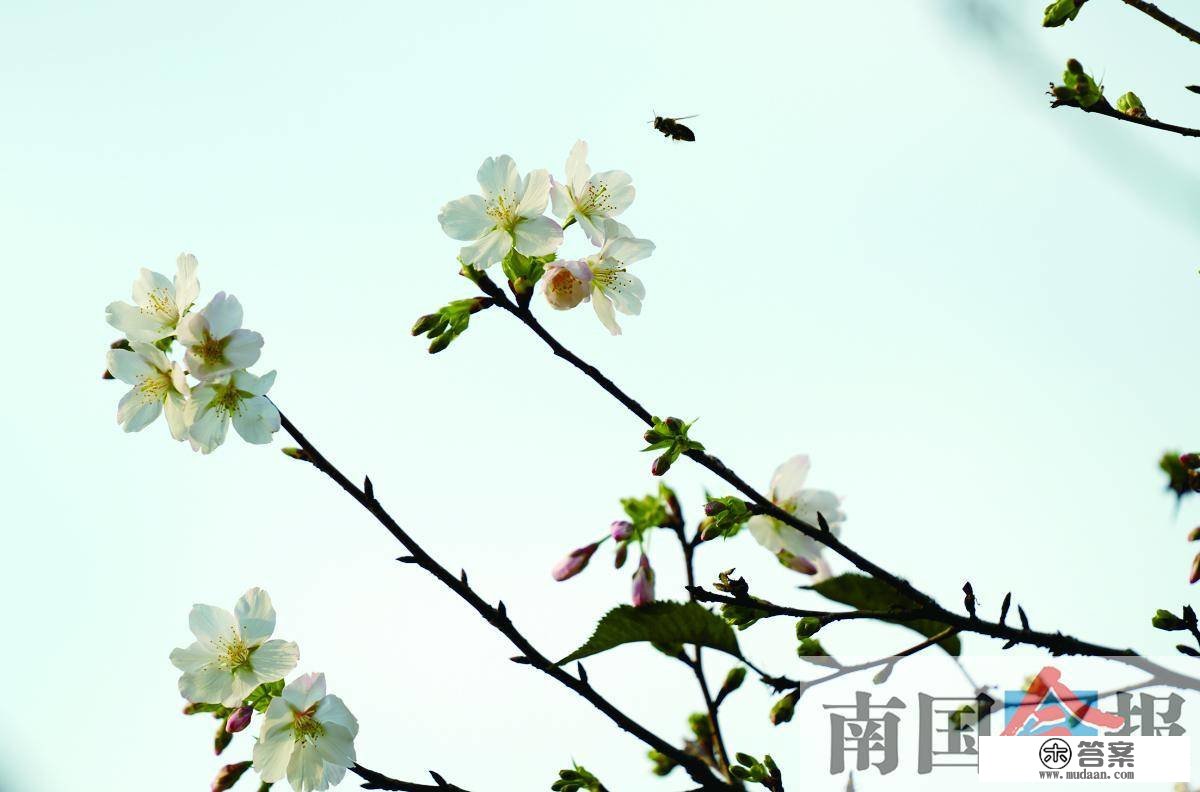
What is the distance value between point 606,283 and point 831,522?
2.52 ft

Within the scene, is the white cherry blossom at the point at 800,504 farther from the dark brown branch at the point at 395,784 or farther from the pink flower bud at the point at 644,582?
the dark brown branch at the point at 395,784

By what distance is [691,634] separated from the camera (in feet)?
6.21

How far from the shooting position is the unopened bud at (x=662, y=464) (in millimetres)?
2107

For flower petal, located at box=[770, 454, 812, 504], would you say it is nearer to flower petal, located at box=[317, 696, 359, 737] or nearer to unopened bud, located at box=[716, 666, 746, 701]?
unopened bud, located at box=[716, 666, 746, 701]

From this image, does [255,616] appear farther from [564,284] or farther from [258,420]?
[564,284]

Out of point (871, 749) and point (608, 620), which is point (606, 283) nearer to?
point (608, 620)

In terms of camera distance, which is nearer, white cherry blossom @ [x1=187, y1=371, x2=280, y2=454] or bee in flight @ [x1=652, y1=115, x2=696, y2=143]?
white cherry blossom @ [x1=187, y1=371, x2=280, y2=454]

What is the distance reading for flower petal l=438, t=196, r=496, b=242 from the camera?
92.7 inches

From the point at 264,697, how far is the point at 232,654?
5.0 inches

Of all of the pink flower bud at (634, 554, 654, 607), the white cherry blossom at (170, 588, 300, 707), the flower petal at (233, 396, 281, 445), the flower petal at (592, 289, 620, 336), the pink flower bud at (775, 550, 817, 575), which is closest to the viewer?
the flower petal at (233, 396, 281, 445)

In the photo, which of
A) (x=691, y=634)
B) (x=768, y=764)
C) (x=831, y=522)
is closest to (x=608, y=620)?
(x=691, y=634)

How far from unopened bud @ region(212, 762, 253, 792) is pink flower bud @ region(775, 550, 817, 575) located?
1.26 m

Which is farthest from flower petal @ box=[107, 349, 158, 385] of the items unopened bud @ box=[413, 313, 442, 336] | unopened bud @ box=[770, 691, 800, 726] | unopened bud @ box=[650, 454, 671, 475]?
unopened bud @ box=[770, 691, 800, 726]

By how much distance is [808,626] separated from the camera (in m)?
2.10
